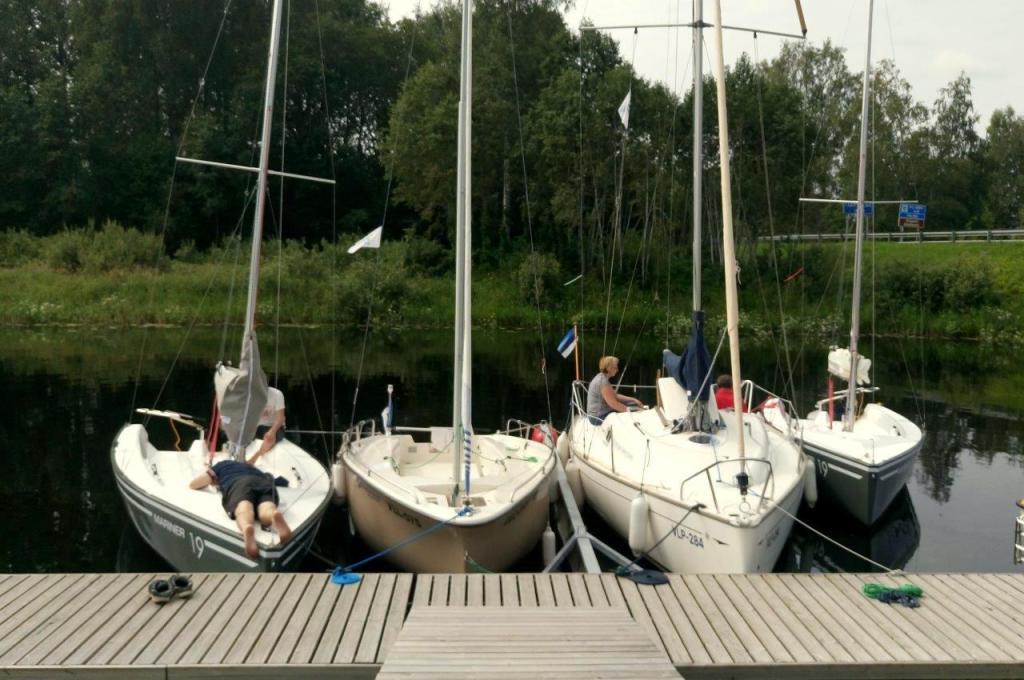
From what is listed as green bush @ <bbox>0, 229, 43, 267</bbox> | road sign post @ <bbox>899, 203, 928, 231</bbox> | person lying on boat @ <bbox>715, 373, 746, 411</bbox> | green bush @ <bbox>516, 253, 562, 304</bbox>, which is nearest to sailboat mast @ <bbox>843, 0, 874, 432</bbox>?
person lying on boat @ <bbox>715, 373, 746, 411</bbox>

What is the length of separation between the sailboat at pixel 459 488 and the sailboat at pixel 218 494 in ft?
2.26

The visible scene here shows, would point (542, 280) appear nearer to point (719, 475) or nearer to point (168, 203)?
point (168, 203)

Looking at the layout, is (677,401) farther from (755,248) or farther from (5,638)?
(755,248)

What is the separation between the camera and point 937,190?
70438 mm

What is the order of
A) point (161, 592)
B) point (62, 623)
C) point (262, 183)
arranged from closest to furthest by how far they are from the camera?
point (62, 623)
point (161, 592)
point (262, 183)

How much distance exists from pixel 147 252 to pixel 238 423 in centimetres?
4223

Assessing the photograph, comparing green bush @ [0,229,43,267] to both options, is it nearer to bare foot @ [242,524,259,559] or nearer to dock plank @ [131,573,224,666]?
bare foot @ [242,524,259,559]

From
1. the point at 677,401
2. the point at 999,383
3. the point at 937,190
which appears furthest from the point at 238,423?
the point at 937,190

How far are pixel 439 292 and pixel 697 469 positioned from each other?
3884cm

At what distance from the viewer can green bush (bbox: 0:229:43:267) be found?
2021 inches

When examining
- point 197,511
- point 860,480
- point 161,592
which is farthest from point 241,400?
point 860,480

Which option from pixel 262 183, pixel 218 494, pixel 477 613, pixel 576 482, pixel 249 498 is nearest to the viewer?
pixel 477 613

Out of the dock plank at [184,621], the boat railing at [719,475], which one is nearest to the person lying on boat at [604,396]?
the boat railing at [719,475]

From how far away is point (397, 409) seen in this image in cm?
2512
